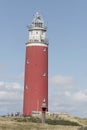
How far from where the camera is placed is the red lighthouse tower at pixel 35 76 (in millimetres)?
86625

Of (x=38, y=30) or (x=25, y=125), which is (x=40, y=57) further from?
(x=25, y=125)

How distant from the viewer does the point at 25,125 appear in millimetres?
64250

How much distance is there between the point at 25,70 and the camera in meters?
89.2

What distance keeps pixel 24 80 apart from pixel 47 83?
4416mm

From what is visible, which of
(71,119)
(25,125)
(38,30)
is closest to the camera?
(25,125)

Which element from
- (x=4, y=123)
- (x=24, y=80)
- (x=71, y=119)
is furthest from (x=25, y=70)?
(x=4, y=123)

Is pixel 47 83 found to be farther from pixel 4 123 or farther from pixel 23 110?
pixel 4 123

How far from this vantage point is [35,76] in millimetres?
87188

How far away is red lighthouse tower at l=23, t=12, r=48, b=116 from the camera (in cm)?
8662

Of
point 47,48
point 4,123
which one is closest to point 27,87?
point 47,48

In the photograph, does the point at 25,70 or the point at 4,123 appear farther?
the point at 25,70

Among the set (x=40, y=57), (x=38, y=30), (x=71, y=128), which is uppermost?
(x=38, y=30)

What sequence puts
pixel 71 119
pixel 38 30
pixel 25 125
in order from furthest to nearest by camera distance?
pixel 38 30
pixel 71 119
pixel 25 125

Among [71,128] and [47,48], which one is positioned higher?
[47,48]
